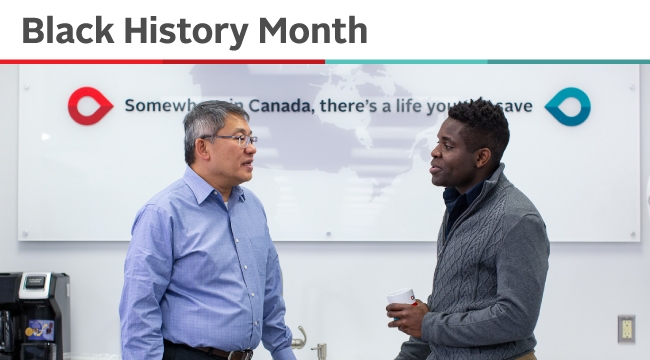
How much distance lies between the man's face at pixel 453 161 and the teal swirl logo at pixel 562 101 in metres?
1.77

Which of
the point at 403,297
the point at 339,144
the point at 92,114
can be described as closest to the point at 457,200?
the point at 403,297

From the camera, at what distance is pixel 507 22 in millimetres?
3332

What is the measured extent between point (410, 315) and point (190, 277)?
67 cm

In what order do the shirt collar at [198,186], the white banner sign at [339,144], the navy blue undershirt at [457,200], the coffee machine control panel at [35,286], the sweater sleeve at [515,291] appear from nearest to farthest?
the sweater sleeve at [515,291]
the navy blue undershirt at [457,200]
the shirt collar at [198,186]
the coffee machine control panel at [35,286]
the white banner sign at [339,144]

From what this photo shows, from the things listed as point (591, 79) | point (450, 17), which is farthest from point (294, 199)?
point (591, 79)

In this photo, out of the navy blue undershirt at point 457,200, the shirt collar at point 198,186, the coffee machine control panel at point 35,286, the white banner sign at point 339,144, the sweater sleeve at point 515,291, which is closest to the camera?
the sweater sleeve at point 515,291

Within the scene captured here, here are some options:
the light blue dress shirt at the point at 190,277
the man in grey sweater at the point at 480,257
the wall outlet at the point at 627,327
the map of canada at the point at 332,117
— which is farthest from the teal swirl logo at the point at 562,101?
the light blue dress shirt at the point at 190,277

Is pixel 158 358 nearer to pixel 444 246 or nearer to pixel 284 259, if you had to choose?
pixel 444 246

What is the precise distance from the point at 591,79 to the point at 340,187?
4.85 feet

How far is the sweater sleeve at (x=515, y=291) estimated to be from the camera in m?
1.56

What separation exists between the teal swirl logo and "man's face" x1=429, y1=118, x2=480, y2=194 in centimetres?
177

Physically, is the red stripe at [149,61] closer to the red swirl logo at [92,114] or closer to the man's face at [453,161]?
the red swirl logo at [92,114]

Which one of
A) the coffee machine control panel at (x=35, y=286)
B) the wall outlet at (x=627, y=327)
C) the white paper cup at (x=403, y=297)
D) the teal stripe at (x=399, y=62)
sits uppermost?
the teal stripe at (x=399, y=62)

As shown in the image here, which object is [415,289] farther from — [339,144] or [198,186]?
[198,186]
